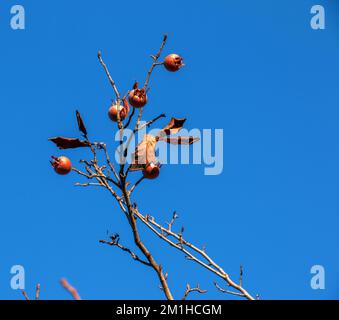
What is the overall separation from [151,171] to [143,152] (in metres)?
0.09

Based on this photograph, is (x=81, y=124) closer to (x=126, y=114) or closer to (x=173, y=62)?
(x=126, y=114)

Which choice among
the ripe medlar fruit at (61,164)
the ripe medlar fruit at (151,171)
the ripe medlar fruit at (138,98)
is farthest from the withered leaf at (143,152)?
the ripe medlar fruit at (61,164)

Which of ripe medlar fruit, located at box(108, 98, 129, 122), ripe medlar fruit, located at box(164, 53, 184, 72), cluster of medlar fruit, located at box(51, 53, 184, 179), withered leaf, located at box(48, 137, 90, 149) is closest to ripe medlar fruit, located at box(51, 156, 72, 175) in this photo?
cluster of medlar fruit, located at box(51, 53, 184, 179)

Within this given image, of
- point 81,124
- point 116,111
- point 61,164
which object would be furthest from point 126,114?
point 61,164

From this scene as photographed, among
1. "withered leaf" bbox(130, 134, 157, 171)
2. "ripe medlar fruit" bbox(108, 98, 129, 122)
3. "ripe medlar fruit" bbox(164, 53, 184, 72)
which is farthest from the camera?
"ripe medlar fruit" bbox(164, 53, 184, 72)

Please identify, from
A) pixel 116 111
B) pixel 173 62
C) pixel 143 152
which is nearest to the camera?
pixel 143 152

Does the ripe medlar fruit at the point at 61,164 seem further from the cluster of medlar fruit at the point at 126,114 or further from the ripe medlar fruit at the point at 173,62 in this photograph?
the ripe medlar fruit at the point at 173,62

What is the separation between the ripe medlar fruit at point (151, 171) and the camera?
1.93 metres

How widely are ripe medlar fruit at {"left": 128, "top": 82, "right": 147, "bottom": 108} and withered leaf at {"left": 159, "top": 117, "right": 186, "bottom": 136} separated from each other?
0.47 ft

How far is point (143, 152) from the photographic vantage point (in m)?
1.89

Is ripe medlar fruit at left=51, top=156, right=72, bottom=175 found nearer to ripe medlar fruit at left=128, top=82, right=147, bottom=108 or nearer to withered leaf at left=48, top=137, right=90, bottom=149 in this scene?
withered leaf at left=48, top=137, right=90, bottom=149

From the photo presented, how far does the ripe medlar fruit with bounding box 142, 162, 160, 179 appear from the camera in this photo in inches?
76.1
